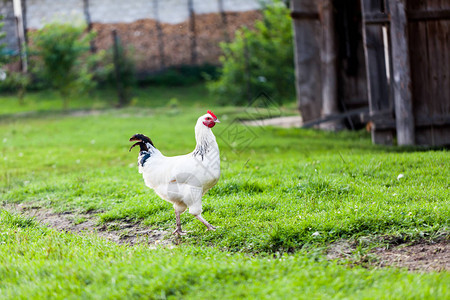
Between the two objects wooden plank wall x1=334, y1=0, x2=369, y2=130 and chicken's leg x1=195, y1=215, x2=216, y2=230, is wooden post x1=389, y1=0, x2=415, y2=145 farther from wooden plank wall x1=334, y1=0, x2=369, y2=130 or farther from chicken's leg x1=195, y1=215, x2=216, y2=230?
chicken's leg x1=195, y1=215, x2=216, y2=230

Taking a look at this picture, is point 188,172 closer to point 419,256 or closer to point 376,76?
point 419,256

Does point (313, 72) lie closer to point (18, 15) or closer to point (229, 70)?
point (229, 70)

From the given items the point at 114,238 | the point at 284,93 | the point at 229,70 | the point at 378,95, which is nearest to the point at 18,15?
the point at 229,70

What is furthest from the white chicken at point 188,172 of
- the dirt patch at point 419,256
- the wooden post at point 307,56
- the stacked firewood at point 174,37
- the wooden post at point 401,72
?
the stacked firewood at point 174,37

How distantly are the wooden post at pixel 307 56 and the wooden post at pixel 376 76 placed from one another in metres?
2.97

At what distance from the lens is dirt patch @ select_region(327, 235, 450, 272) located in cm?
400

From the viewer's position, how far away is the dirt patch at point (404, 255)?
13.1 feet

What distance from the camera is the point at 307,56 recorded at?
12273mm

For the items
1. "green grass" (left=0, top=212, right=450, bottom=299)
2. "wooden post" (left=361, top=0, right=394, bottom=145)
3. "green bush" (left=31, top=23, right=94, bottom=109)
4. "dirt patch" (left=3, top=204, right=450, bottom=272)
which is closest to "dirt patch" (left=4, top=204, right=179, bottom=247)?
"dirt patch" (left=3, top=204, right=450, bottom=272)

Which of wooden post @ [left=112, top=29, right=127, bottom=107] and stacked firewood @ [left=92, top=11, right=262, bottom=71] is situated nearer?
wooden post @ [left=112, top=29, right=127, bottom=107]

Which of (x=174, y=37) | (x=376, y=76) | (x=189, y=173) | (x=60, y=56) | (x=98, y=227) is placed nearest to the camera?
(x=189, y=173)

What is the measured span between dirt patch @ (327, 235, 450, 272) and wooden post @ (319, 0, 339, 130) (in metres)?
7.40

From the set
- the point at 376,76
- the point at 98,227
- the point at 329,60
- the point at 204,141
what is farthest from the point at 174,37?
the point at 204,141

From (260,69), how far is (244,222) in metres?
14.9
